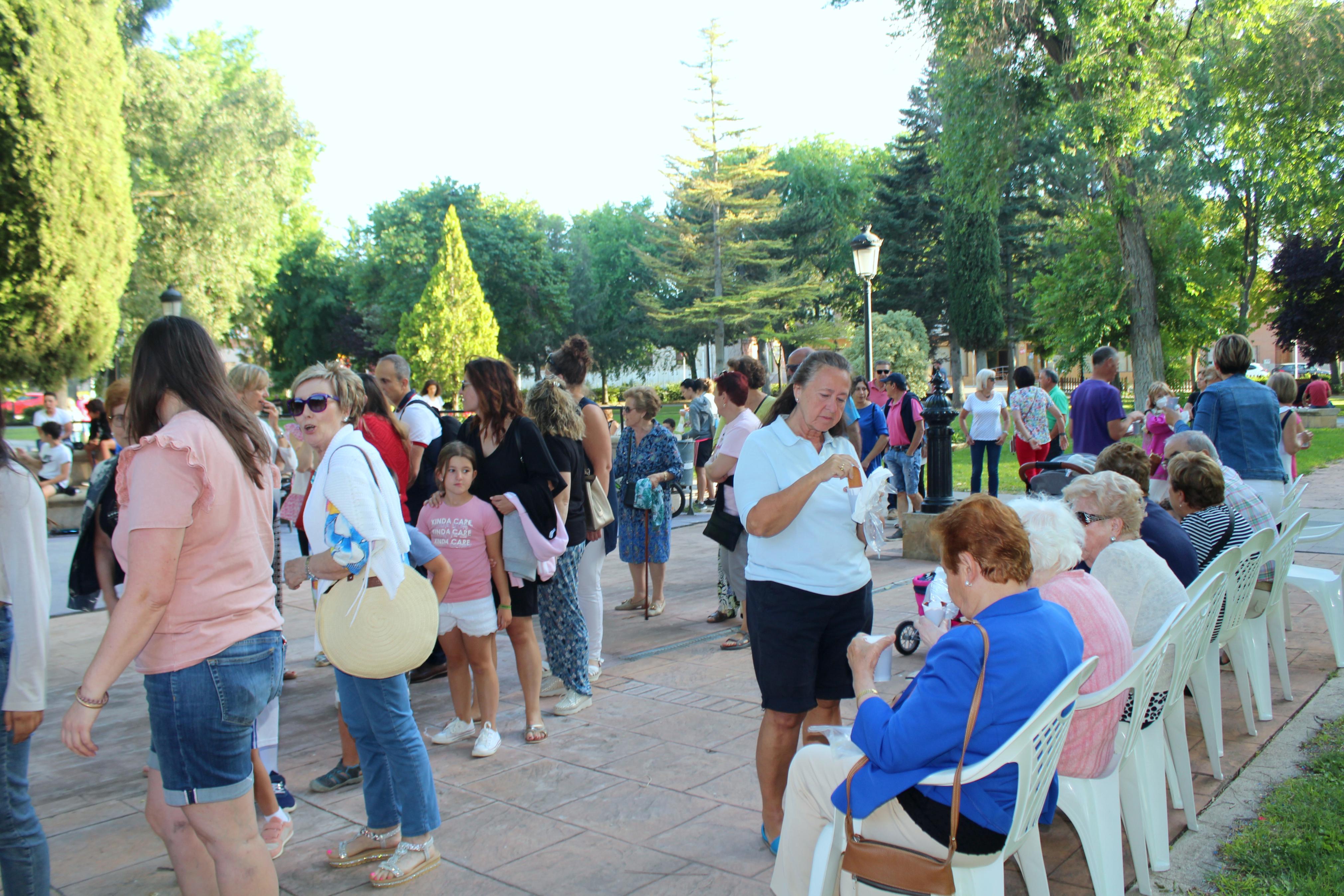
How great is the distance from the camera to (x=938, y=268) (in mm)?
40469

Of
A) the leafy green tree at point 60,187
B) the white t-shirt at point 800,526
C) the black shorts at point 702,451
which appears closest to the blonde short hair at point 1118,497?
the white t-shirt at point 800,526

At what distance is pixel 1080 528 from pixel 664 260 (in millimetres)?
46771

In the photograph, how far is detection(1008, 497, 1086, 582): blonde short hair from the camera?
8.82 ft

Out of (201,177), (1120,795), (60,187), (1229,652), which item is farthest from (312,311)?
(1120,795)

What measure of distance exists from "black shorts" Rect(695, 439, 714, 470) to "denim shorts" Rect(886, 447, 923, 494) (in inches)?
120

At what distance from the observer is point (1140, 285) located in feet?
65.3

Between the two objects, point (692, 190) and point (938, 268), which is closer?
point (938, 268)

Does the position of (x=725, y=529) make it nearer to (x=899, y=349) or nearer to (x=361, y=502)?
(x=361, y=502)

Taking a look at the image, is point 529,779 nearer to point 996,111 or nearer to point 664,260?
point 996,111

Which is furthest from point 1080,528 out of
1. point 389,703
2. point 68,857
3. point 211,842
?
point 68,857

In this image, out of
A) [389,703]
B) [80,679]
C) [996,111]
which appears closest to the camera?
[389,703]

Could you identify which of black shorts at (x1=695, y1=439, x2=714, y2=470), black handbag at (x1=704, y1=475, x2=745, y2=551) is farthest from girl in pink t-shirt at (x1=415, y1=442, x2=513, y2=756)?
black shorts at (x1=695, y1=439, x2=714, y2=470)

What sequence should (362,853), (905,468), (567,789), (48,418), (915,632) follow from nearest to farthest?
(362,853) → (567,789) → (915,632) → (905,468) → (48,418)

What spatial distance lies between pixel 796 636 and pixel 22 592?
2337mm
